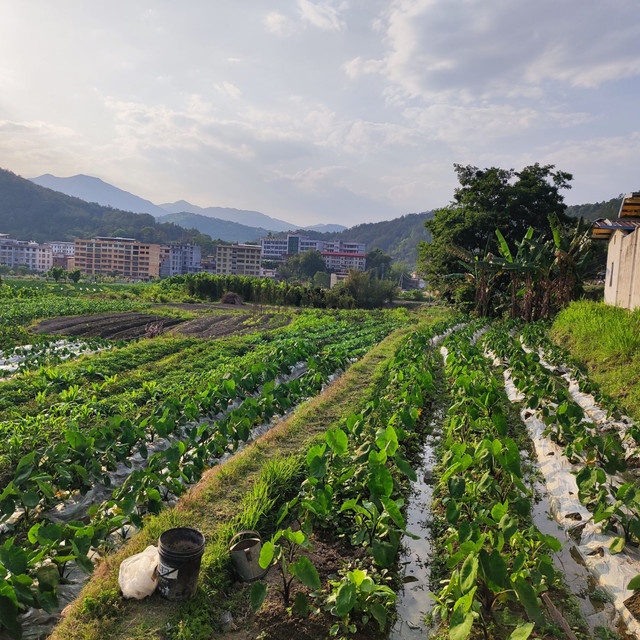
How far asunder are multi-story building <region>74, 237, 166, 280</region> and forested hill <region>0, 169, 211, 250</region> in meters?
36.2

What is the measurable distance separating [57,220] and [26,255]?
52.1m

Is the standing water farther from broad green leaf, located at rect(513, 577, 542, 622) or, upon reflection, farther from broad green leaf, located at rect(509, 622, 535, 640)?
broad green leaf, located at rect(509, 622, 535, 640)

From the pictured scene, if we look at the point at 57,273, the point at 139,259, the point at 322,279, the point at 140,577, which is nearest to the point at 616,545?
the point at 140,577

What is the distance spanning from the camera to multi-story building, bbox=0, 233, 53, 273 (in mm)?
97713

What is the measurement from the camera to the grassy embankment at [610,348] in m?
8.50

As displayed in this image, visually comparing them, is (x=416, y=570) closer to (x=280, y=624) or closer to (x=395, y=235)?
(x=280, y=624)

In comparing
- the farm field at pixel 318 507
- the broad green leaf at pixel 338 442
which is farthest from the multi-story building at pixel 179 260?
the broad green leaf at pixel 338 442

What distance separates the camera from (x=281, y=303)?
41469 mm

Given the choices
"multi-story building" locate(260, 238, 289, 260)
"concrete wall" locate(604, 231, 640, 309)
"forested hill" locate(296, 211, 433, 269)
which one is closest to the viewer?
"concrete wall" locate(604, 231, 640, 309)

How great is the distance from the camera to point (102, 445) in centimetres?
559

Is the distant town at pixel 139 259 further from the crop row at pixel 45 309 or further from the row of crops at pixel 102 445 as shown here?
the row of crops at pixel 102 445

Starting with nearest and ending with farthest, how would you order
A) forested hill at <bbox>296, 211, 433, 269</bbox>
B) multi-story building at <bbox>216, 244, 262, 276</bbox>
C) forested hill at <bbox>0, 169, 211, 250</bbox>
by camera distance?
multi-story building at <bbox>216, 244, 262, 276</bbox>, forested hill at <bbox>0, 169, 211, 250</bbox>, forested hill at <bbox>296, 211, 433, 269</bbox>

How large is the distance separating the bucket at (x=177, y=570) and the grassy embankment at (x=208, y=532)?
0.24ft

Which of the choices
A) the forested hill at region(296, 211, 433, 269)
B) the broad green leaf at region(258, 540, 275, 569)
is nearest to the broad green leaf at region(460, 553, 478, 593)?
the broad green leaf at region(258, 540, 275, 569)
